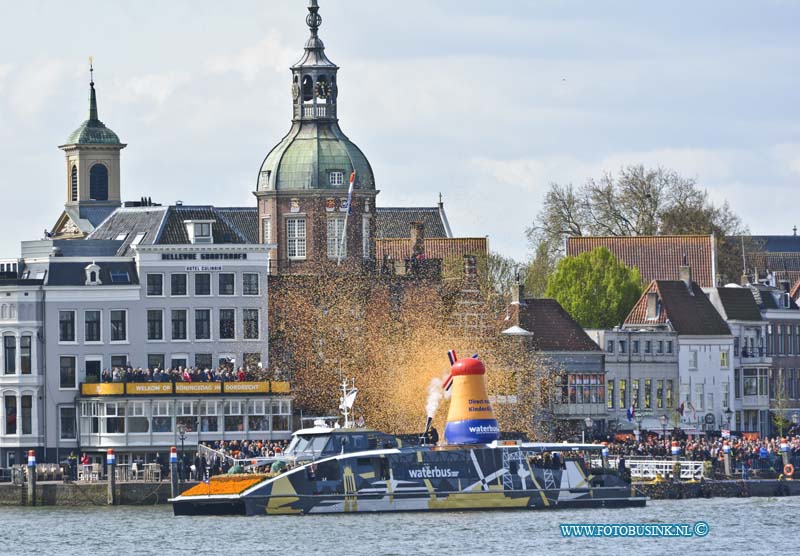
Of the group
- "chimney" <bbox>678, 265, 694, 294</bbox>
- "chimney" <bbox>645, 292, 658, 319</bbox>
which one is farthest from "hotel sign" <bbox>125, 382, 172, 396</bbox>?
"chimney" <bbox>678, 265, 694, 294</bbox>

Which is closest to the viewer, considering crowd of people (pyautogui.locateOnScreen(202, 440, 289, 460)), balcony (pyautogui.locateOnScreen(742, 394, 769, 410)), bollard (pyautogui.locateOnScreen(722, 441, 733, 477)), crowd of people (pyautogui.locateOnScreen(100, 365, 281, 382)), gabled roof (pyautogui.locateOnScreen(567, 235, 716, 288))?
crowd of people (pyautogui.locateOnScreen(202, 440, 289, 460))

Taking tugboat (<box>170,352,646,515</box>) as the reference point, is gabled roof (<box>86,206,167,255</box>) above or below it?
above

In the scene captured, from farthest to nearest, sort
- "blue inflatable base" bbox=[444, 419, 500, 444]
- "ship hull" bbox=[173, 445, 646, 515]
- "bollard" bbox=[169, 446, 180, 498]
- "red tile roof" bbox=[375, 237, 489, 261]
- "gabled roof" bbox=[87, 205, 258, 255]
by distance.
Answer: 1. "red tile roof" bbox=[375, 237, 489, 261]
2. "gabled roof" bbox=[87, 205, 258, 255]
3. "bollard" bbox=[169, 446, 180, 498]
4. "blue inflatable base" bbox=[444, 419, 500, 444]
5. "ship hull" bbox=[173, 445, 646, 515]

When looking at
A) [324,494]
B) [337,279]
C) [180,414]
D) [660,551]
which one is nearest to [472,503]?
[324,494]

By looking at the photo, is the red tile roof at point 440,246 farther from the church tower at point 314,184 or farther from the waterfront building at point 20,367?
the waterfront building at point 20,367

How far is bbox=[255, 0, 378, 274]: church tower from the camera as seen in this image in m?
143

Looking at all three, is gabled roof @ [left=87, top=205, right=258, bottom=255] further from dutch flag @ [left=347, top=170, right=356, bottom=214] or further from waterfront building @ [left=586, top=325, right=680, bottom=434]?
waterfront building @ [left=586, top=325, right=680, bottom=434]

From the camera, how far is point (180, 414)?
12862 centimetres

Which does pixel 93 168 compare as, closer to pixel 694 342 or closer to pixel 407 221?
pixel 407 221

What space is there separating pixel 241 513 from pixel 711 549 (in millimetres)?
19924

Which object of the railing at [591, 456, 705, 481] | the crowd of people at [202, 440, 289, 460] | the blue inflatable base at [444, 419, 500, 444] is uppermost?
the blue inflatable base at [444, 419, 500, 444]

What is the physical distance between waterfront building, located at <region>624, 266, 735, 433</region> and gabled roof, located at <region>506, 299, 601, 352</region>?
694 cm

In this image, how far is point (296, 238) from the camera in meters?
144

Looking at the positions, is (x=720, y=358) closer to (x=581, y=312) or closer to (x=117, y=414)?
(x=581, y=312)
